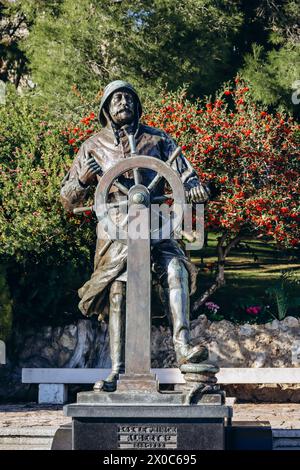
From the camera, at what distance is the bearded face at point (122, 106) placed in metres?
9.49

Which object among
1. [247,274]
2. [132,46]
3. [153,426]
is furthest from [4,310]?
[247,274]

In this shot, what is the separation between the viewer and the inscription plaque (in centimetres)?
822

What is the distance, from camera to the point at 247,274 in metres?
19.7

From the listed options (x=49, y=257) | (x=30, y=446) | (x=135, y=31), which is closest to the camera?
(x=30, y=446)

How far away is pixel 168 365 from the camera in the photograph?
14.6 meters

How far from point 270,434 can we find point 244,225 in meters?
6.75

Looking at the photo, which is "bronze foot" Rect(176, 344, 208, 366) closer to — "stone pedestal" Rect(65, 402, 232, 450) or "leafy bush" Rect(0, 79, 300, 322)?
"stone pedestal" Rect(65, 402, 232, 450)

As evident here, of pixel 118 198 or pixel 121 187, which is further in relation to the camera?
pixel 118 198

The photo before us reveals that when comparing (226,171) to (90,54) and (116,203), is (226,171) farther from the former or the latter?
(116,203)

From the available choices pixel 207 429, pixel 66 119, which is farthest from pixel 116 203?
pixel 66 119

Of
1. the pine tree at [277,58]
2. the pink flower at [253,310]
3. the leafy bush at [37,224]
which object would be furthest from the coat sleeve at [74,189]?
the pine tree at [277,58]

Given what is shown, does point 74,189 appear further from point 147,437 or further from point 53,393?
point 53,393

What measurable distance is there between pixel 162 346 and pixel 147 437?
635 centimetres
